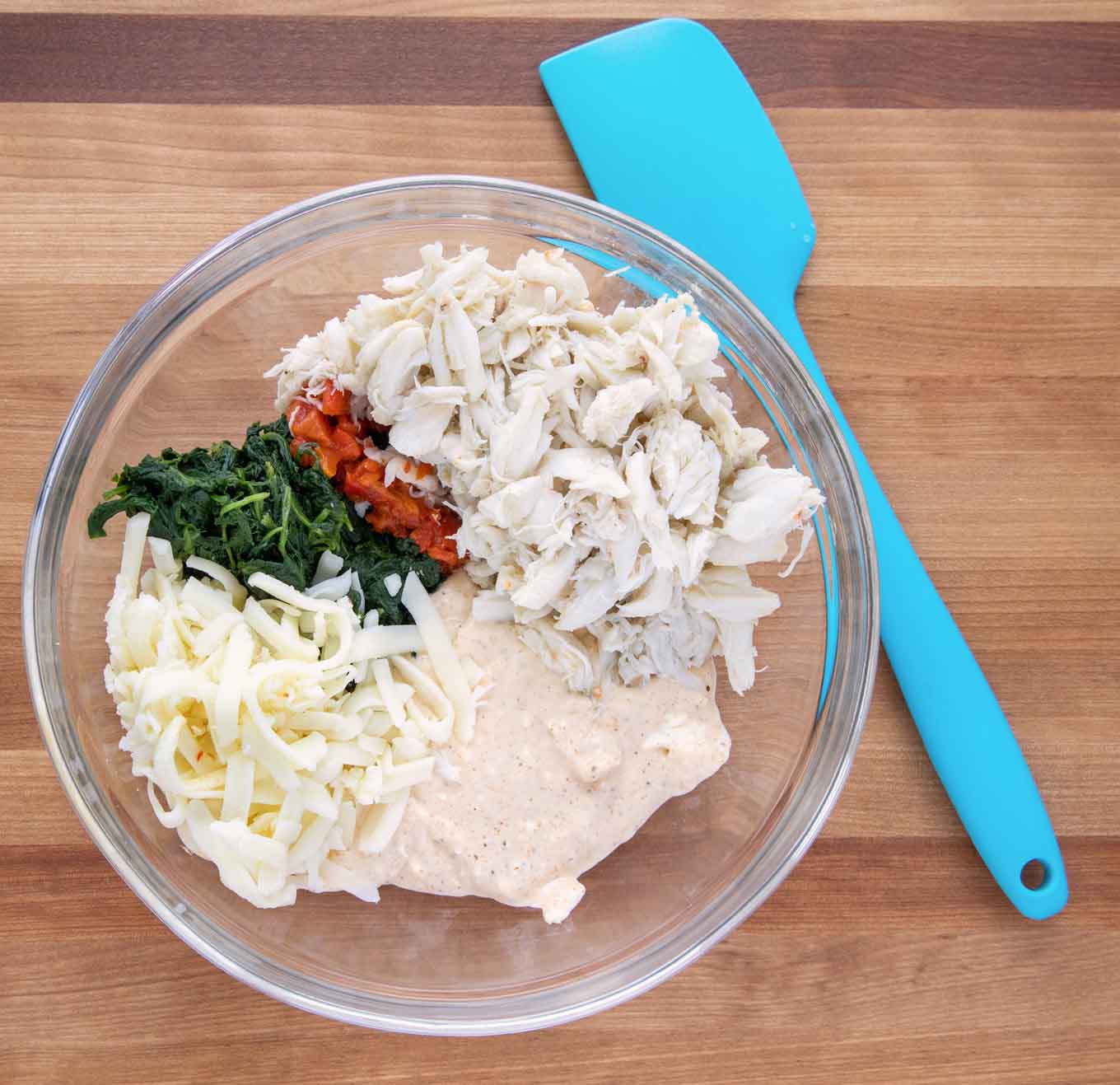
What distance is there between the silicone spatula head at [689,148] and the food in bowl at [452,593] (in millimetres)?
407

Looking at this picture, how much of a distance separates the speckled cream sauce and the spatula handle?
48 centimetres

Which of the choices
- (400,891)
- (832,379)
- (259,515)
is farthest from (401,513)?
(832,379)

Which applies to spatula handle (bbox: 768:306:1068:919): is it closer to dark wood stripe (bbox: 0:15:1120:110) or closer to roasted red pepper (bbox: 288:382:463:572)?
dark wood stripe (bbox: 0:15:1120:110)

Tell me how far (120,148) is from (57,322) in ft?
1.19

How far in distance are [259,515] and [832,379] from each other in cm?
115

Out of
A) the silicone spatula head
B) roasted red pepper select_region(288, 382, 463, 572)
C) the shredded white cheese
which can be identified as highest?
the silicone spatula head

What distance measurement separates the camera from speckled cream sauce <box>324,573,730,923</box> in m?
1.63

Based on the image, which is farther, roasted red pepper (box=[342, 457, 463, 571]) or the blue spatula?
the blue spatula

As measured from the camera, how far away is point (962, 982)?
196cm

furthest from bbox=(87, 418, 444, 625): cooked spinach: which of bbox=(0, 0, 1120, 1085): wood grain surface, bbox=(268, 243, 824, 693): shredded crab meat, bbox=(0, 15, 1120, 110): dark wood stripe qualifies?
bbox=(0, 15, 1120, 110): dark wood stripe

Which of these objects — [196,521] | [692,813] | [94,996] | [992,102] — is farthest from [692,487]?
[94,996]

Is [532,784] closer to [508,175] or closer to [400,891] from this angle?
[400,891]

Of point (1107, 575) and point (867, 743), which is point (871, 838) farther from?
point (1107, 575)

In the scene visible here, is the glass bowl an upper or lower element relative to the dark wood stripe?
lower
